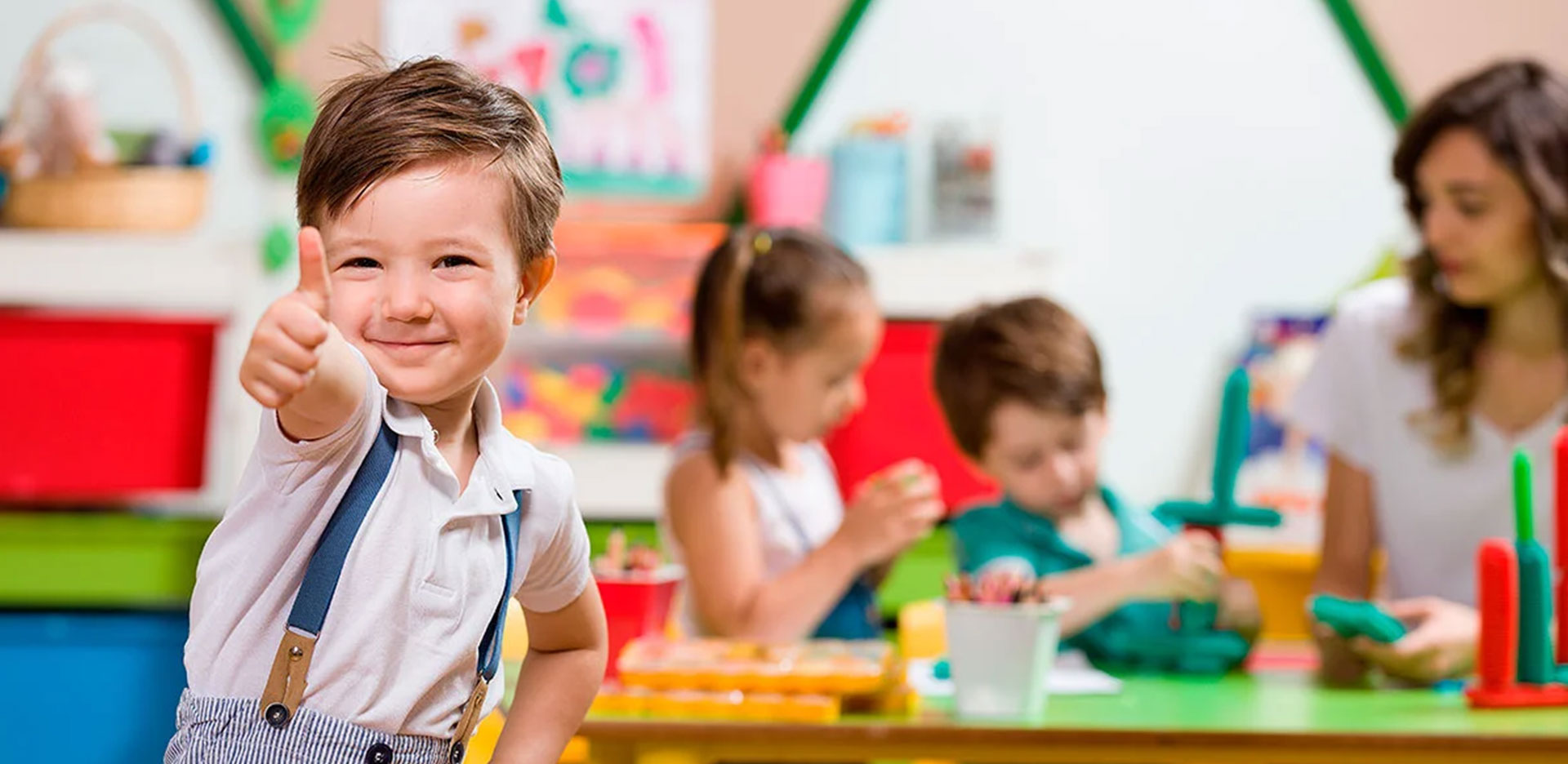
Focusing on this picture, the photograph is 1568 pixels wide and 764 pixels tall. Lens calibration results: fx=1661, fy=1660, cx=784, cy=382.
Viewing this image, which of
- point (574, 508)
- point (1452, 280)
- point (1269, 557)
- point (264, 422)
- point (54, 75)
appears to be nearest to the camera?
point (264, 422)

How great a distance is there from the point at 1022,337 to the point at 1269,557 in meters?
1.08

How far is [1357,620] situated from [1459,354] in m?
0.52

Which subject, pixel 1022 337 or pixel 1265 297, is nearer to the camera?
pixel 1022 337

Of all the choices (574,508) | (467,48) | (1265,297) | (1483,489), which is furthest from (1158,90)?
(574,508)

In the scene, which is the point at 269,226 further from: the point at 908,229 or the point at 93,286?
the point at 908,229

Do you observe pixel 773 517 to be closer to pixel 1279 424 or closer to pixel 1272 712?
pixel 1272 712

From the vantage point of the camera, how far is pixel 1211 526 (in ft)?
5.44

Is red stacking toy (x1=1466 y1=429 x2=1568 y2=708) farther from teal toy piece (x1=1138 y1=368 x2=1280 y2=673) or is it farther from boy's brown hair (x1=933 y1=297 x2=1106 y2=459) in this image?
boy's brown hair (x1=933 y1=297 x2=1106 y2=459)

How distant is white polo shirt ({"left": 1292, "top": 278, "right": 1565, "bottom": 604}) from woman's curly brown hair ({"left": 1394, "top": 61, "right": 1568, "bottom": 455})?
3cm

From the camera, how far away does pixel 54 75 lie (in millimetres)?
2963

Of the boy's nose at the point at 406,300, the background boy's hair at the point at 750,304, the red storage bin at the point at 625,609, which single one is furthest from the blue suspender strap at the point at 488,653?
the background boy's hair at the point at 750,304

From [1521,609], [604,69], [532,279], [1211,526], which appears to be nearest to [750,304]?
[1211,526]

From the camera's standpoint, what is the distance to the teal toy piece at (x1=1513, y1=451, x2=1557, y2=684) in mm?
1453

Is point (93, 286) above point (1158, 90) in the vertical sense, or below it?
below
